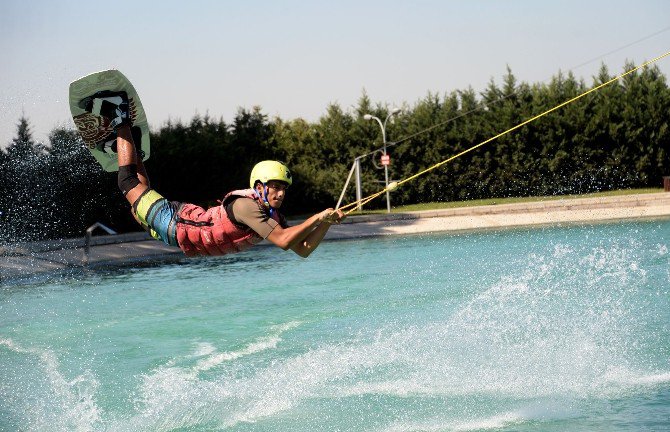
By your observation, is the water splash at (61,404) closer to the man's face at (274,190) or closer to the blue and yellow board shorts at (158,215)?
the blue and yellow board shorts at (158,215)

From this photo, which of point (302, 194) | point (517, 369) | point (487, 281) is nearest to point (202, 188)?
point (302, 194)

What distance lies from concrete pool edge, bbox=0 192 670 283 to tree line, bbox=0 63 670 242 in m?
3.87

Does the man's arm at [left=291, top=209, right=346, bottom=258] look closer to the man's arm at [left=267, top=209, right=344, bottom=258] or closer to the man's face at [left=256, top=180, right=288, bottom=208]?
the man's arm at [left=267, top=209, right=344, bottom=258]

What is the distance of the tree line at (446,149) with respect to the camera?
2719 cm

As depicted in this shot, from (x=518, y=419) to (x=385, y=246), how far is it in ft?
39.3

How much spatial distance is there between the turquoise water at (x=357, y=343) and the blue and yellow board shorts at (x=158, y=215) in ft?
6.09

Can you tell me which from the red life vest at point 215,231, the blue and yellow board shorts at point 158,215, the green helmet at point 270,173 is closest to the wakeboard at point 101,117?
the blue and yellow board shorts at point 158,215

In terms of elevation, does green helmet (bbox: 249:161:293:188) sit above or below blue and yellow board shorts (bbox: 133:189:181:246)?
above

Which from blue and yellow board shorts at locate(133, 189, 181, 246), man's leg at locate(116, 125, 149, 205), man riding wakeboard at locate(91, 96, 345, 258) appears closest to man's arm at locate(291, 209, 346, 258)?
man riding wakeboard at locate(91, 96, 345, 258)

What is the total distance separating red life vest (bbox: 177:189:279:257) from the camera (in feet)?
19.6

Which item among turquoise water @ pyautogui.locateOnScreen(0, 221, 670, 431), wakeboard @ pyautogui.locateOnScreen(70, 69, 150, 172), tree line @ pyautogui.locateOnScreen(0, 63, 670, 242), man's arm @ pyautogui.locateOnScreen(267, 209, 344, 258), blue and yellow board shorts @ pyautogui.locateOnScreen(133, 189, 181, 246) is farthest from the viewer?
tree line @ pyautogui.locateOnScreen(0, 63, 670, 242)

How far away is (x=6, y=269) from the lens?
17.1 meters

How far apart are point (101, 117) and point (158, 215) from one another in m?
1.22

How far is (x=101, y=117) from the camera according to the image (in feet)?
23.0
